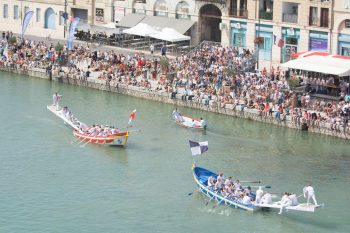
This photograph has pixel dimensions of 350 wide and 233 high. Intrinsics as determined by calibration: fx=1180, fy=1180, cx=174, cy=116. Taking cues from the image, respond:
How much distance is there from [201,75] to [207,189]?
2751cm

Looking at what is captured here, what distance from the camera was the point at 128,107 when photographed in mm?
97562

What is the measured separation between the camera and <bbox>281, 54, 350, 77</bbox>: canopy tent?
9169 cm

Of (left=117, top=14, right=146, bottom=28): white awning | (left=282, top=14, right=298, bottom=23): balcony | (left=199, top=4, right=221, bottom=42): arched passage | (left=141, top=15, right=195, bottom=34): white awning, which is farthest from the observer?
(left=117, top=14, right=146, bottom=28): white awning

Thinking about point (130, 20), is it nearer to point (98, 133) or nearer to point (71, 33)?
point (71, 33)

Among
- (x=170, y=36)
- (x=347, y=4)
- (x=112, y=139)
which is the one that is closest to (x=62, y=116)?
(x=112, y=139)

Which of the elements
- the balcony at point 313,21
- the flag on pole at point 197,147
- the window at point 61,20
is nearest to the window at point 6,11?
the window at point 61,20

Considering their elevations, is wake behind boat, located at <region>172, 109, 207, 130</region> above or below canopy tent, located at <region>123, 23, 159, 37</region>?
below

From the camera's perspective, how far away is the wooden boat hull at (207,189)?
236ft

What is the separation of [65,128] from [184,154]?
11517 millimetres

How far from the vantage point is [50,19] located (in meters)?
122

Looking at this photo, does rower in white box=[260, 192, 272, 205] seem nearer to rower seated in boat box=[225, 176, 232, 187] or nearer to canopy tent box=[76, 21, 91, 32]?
rower seated in boat box=[225, 176, 232, 187]

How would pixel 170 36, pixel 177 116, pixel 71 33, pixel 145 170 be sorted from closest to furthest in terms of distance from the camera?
1. pixel 145 170
2. pixel 177 116
3. pixel 71 33
4. pixel 170 36

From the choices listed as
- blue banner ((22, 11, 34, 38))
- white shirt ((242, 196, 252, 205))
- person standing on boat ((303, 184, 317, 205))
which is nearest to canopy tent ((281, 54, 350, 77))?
person standing on boat ((303, 184, 317, 205))

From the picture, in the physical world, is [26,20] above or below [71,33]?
above
